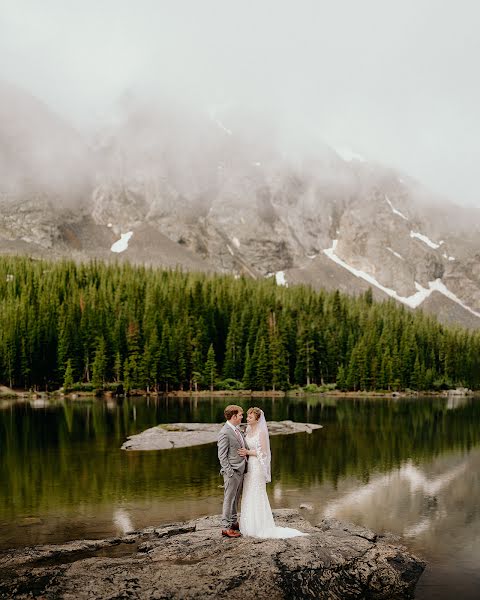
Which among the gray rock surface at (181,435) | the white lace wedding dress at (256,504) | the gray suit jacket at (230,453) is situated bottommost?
the gray rock surface at (181,435)

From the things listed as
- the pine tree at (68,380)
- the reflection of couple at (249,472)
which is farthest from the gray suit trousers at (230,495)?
the pine tree at (68,380)

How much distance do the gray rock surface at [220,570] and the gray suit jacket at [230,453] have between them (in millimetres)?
2068

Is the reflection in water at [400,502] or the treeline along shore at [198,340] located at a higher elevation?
the treeline along shore at [198,340]

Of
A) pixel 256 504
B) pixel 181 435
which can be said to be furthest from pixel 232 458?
pixel 181 435

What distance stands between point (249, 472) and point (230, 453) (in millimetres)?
859

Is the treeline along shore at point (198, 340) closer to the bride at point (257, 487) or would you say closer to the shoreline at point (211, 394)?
the shoreline at point (211, 394)

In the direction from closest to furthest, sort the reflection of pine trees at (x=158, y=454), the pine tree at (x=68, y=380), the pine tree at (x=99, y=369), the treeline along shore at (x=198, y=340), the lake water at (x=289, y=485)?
the lake water at (x=289, y=485) < the reflection of pine trees at (x=158, y=454) < the pine tree at (x=68, y=380) < the pine tree at (x=99, y=369) < the treeline along shore at (x=198, y=340)

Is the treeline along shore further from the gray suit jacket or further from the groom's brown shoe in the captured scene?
the gray suit jacket

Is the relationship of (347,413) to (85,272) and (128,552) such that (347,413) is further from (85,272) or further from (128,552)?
(85,272)

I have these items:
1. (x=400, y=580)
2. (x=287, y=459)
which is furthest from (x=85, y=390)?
(x=400, y=580)

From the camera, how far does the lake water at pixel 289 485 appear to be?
23812 mm

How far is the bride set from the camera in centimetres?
1872

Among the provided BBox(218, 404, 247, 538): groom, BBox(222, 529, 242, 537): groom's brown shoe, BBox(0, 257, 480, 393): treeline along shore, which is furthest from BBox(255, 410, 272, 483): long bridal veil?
BBox(0, 257, 480, 393): treeline along shore

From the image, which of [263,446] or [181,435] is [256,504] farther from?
[181,435]
